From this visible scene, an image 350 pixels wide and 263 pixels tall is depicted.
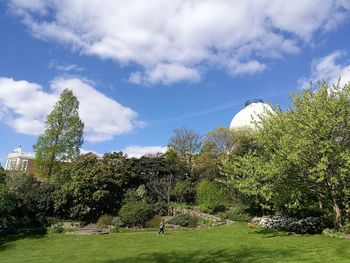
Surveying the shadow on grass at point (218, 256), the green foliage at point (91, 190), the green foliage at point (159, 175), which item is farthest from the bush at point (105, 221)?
the shadow on grass at point (218, 256)

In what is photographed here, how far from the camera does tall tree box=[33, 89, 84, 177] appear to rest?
4659 cm

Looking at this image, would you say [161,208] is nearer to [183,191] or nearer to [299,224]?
[183,191]

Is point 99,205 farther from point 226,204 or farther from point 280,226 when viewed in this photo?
point 280,226

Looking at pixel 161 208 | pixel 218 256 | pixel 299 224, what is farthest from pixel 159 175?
pixel 218 256

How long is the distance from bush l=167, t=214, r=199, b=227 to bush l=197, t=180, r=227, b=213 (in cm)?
303

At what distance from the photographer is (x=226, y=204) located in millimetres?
42750

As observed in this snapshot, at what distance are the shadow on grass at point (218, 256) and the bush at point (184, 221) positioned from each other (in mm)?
14882

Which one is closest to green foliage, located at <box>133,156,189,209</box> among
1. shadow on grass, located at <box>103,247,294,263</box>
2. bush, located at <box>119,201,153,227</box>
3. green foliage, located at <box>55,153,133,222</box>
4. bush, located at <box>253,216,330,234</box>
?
green foliage, located at <box>55,153,133,222</box>

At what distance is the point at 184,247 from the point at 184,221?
42.9ft

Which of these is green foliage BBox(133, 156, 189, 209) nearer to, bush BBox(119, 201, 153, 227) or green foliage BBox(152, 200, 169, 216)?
green foliage BBox(152, 200, 169, 216)

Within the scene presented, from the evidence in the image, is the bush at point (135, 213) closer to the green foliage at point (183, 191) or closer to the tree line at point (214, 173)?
the tree line at point (214, 173)

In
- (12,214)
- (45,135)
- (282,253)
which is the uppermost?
(45,135)

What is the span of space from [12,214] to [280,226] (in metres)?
26.0

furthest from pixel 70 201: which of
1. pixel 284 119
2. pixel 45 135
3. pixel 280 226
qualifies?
pixel 284 119
